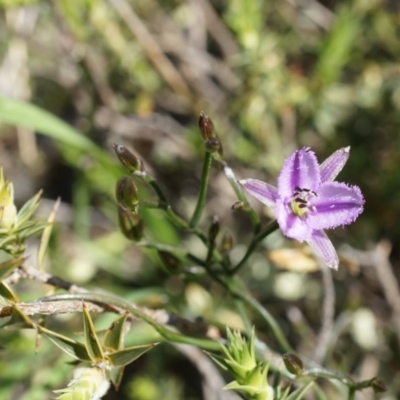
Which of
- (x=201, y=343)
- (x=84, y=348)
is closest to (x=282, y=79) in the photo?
(x=201, y=343)

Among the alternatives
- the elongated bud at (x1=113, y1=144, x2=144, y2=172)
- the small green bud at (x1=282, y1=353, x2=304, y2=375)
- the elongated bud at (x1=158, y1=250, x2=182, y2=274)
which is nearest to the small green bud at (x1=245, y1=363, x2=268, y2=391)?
the small green bud at (x1=282, y1=353, x2=304, y2=375)

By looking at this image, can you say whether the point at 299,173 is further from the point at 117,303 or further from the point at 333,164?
the point at 117,303

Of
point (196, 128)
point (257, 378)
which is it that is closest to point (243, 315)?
point (257, 378)

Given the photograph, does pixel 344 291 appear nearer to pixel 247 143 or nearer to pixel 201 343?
pixel 247 143

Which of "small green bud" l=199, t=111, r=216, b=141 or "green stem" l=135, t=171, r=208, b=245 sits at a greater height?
"small green bud" l=199, t=111, r=216, b=141

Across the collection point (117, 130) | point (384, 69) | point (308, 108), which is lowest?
point (117, 130)

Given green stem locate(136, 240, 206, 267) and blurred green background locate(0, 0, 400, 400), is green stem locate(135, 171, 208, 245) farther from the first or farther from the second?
blurred green background locate(0, 0, 400, 400)
